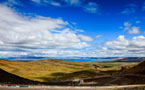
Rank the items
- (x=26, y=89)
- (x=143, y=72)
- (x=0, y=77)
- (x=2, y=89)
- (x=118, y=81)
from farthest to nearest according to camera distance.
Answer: (x=143, y=72) < (x=118, y=81) < (x=0, y=77) < (x=26, y=89) < (x=2, y=89)

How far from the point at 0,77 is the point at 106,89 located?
56.0 meters

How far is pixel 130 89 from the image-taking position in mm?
58719

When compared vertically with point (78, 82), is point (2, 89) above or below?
above

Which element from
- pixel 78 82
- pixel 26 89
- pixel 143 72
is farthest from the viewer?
pixel 143 72

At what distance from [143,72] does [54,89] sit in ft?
A: 213

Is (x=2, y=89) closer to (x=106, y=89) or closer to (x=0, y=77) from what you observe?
(x=0, y=77)

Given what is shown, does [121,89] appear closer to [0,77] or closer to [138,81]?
[138,81]

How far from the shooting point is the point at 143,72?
91375 mm

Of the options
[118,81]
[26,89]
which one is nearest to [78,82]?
[118,81]

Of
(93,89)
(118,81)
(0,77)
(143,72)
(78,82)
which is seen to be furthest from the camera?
(143,72)

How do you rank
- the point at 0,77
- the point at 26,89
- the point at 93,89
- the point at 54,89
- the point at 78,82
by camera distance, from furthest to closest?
the point at 78,82 → the point at 0,77 → the point at 93,89 → the point at 54,89 → the point at 26,89

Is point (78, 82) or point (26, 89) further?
point (78, 82)

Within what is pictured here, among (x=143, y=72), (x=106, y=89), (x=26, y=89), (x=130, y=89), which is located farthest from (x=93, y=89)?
(x=143, y=72)

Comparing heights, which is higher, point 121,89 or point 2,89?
point 2,89
